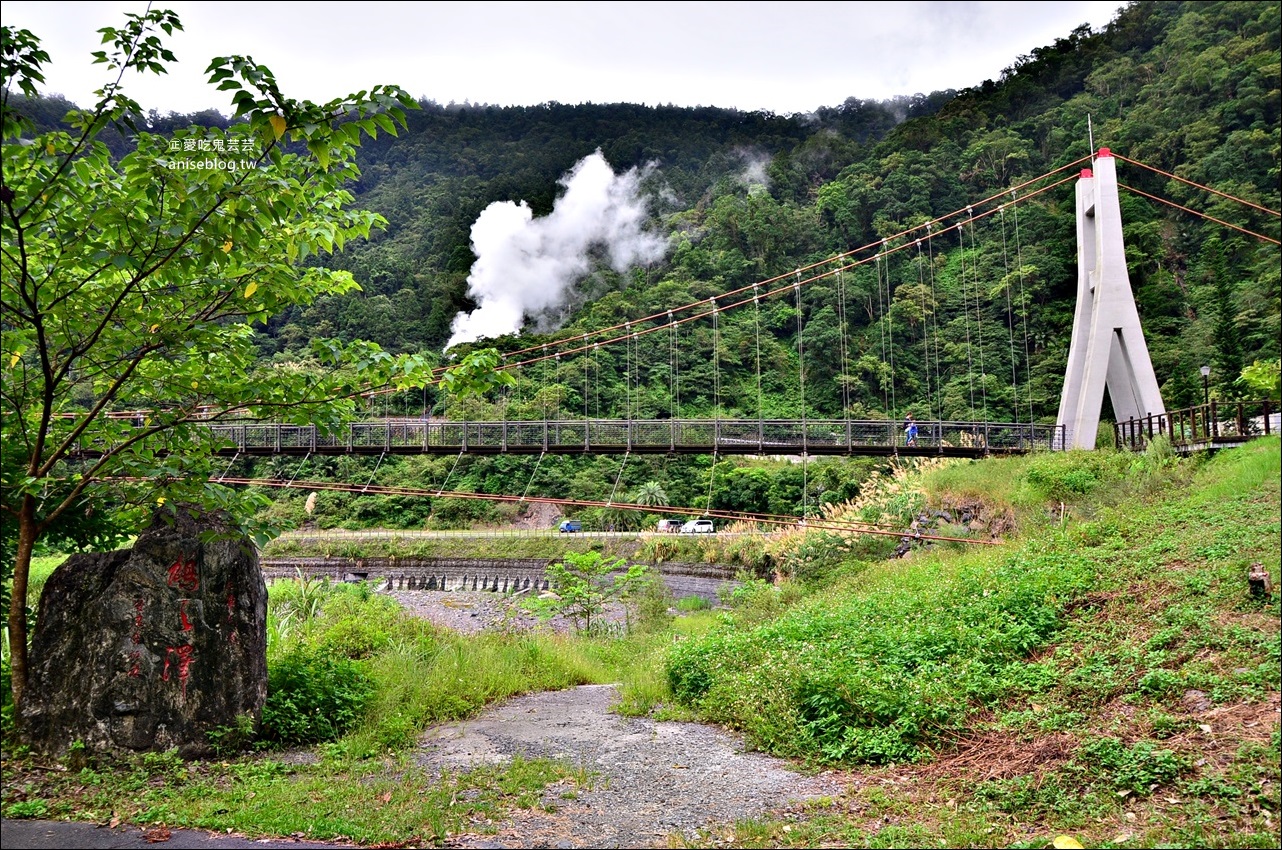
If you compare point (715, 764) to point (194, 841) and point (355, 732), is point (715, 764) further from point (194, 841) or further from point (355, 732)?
point (194, 841)

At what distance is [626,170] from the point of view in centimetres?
3959

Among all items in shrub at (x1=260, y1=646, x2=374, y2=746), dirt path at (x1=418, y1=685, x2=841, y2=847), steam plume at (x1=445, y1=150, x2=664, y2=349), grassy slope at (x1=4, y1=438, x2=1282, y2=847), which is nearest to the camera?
grassy slope at (x1=4, y1=438, x2=1282, y2=847)

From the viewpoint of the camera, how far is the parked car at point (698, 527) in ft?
60.6

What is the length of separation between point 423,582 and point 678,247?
57.7ft

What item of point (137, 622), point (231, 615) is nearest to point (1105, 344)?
point (231, 615)

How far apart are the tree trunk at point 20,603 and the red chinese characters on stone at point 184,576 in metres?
0.58

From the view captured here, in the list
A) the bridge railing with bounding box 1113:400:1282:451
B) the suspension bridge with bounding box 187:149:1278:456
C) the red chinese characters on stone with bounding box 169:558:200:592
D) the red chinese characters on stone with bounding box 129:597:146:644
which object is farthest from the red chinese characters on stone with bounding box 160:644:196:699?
the suspension bridge with bounding box 187:149:1278:456

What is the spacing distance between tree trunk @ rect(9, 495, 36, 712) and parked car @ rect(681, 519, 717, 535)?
48.3ft

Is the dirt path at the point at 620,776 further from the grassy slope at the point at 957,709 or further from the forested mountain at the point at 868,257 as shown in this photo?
the forested mountain at the point at 868,257

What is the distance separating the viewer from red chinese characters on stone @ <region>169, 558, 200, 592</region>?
398cm

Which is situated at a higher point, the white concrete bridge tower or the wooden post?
the white concrete bridge tower

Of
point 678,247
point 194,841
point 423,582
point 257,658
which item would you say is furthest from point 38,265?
point 678,247

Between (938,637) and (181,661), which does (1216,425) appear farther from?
(181,661)

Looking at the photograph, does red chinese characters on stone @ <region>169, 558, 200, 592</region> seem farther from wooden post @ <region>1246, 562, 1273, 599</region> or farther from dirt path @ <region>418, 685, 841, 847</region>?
wooden post @ <region>1246, 562, 1273, 599</region>
